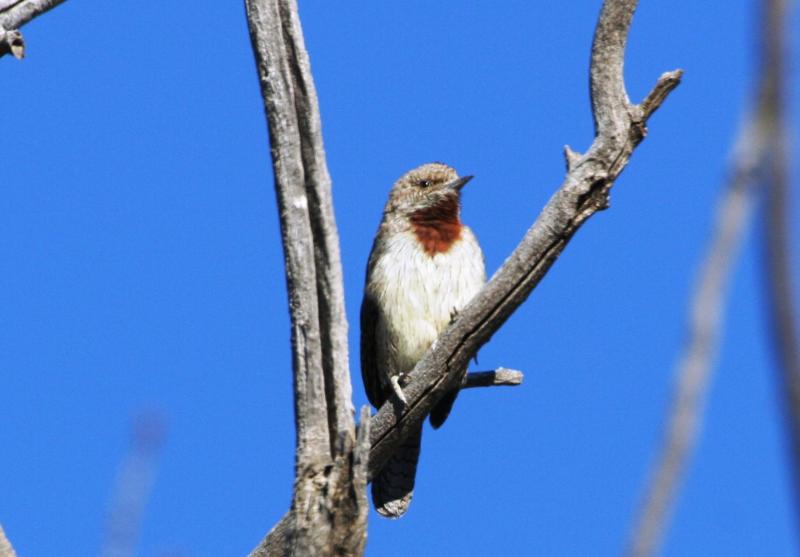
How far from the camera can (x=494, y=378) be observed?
745 cm

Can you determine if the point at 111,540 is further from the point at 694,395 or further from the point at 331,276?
the point at 331,276

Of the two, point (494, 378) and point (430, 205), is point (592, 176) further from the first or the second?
point (430, 205)

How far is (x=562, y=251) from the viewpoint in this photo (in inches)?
232

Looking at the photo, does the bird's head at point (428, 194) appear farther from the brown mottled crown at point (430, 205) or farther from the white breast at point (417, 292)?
the white breast at point (417, 292)

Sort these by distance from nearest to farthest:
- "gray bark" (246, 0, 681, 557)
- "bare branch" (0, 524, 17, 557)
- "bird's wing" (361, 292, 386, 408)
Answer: "gray bark" (246, 0, 681, 557)
"bare branch" (0, 524, 17, 557)
"bird's wing" (361, 292, 386, 408)

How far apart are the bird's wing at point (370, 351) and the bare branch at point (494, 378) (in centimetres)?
170

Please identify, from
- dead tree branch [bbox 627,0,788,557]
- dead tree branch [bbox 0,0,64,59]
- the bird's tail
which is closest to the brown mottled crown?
the bird's tail

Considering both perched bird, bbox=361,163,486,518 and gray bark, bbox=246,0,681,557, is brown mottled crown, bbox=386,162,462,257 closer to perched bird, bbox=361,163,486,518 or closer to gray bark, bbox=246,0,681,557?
perched bird, bbox=361,163,486,518

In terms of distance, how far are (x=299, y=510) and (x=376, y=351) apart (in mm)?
4529

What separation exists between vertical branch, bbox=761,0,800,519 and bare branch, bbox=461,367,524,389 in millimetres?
6175

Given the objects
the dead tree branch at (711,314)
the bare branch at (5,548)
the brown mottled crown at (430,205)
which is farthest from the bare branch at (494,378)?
the dead tree branch at (711,314)

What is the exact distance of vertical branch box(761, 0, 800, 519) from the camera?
1140 millimetres

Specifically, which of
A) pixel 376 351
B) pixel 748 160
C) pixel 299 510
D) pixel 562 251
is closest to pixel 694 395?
pixel 748 160

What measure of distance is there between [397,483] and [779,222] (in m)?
8.04
